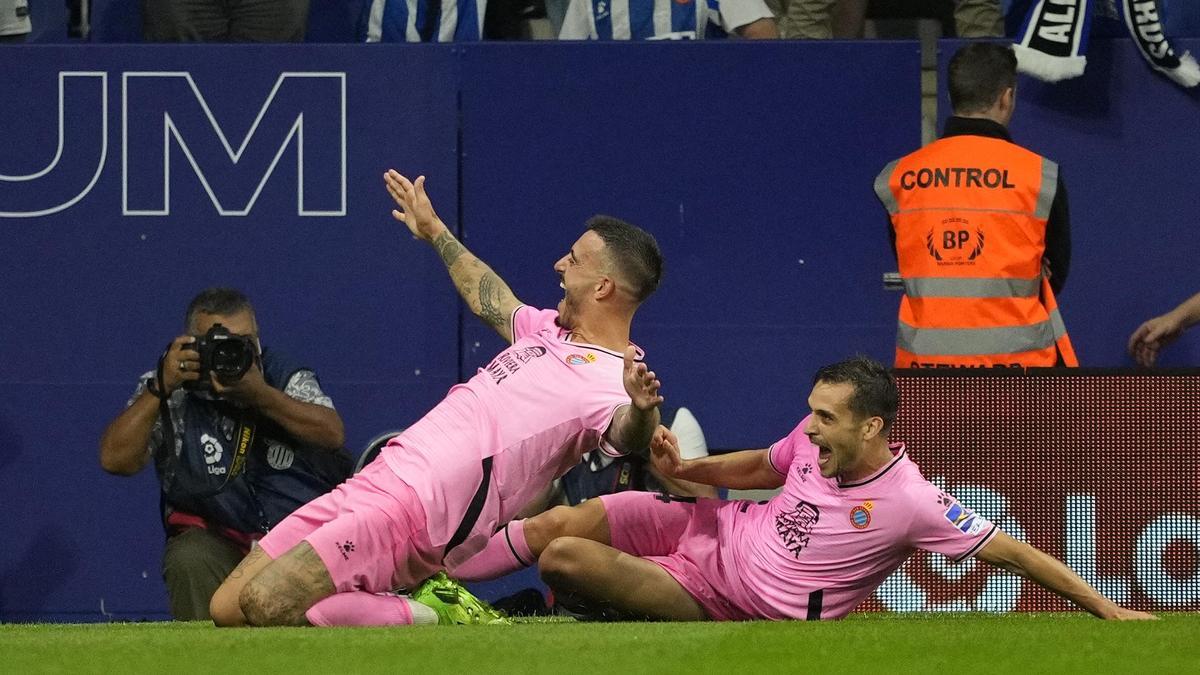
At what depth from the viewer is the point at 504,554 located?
20.8 feet

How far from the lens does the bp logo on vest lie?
7078 mm

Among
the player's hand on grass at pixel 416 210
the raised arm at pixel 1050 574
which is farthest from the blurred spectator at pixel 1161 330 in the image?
the player's hand on grass at pixel 416 210

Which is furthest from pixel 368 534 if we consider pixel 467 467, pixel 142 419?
pixel 142 419

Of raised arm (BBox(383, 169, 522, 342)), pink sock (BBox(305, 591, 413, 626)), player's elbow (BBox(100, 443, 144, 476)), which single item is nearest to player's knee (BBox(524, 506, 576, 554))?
raised arm (BBox(383, 169, 522, 342))

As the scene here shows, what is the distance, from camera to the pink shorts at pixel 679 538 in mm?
6117

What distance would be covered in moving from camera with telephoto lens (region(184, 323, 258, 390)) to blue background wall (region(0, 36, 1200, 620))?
4.45 feet

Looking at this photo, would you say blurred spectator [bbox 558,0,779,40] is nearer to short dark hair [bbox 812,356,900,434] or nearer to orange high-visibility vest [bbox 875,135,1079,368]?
orange high-visibility vest [bbox 875,135,1079,368]

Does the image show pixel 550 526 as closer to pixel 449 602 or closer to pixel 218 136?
pixel 449 602

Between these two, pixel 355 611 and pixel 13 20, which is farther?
pixel 13 20

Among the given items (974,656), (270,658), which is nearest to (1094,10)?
(974,656)

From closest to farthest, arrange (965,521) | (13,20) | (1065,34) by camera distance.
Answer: (965,521)
(1065,34)
(13,20)

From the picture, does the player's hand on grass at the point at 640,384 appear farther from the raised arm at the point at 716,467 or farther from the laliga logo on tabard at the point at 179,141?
the laliga logo on tabard at the point at 179,141

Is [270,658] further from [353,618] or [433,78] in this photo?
[433,78]

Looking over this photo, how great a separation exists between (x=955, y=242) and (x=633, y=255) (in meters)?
1.63
